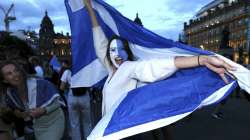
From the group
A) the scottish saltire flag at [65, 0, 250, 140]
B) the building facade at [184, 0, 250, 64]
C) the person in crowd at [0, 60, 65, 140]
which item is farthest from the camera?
the building facade at [184, 0, 250, 64]

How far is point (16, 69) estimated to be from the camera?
452cm

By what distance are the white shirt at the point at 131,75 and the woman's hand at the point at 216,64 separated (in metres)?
0.32

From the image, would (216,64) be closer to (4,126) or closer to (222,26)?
(4,126)

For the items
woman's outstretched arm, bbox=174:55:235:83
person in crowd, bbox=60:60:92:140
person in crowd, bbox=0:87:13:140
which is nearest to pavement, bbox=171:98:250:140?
person in crowd, bbox=60:60:92:140

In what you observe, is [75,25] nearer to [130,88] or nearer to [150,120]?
[130,88]

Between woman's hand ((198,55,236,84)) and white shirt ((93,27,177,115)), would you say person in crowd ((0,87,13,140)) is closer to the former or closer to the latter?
white shirt ((93,27,177,115))

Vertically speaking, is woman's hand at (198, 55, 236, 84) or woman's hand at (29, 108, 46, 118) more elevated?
woman's hand at (198, 55, 236, 84)

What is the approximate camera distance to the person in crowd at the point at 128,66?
3428 millimetres

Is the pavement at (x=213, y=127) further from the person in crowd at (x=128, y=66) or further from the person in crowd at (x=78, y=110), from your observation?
the person in crowd at (x=128, y=66)

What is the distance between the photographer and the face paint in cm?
449

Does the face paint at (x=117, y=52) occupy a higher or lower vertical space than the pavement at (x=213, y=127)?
higher

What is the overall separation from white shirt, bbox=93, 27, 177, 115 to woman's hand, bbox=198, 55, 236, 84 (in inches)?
12.6

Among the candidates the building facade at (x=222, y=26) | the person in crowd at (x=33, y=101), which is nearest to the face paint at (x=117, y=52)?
the person in crowd at (x=33, y=101)

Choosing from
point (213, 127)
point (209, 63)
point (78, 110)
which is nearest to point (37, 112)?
point (209, 63)
